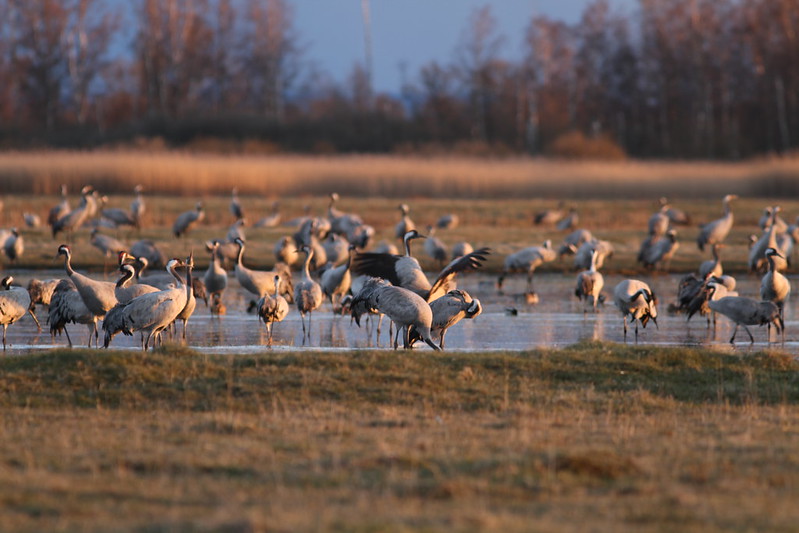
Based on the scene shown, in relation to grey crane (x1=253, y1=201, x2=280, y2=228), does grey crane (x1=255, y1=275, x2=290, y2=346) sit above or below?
below

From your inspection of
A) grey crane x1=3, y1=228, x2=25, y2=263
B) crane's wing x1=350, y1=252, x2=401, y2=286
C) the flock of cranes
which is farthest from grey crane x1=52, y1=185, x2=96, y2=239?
crane's wing x1=350, y1=252, x2=401, y2=286

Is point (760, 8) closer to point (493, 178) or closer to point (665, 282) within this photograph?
point (493, 178)

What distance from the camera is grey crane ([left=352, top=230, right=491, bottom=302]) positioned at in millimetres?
11992

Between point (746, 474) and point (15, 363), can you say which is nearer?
point (746, 474)

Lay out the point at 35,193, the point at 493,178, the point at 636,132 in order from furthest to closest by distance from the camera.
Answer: the point at 636,132, the point at 493,178, the point at 35,193

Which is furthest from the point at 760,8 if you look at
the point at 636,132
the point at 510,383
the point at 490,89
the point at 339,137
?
the point at 510,383

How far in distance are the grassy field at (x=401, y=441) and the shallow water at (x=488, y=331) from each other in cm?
253

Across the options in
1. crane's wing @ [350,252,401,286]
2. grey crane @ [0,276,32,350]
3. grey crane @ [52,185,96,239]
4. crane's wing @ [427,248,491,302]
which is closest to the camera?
grey crane @ [0,276,32,350]

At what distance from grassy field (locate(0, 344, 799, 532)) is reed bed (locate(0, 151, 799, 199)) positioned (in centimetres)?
2589

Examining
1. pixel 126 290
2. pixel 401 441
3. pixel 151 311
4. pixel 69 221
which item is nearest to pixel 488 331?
pixel 126 290

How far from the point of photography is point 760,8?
162ft

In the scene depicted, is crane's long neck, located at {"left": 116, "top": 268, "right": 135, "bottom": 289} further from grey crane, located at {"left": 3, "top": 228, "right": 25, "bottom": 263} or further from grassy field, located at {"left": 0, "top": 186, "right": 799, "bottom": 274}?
grey crane, located at {"left": 3, "top": 228, "right": 25, "bottom": 263}

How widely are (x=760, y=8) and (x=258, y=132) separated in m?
22.6

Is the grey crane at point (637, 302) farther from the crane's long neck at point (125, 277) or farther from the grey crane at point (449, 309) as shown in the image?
the crane's long neck at point (125, 277)
